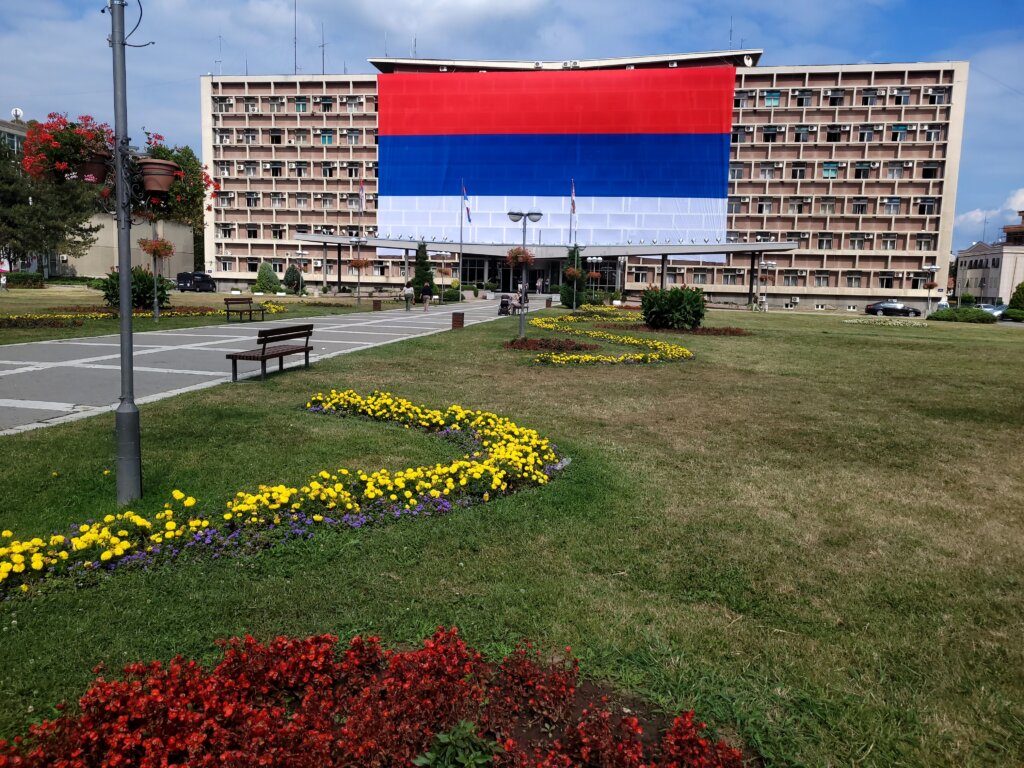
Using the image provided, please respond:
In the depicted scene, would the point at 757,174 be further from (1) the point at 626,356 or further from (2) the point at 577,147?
(1) the point at 626,356

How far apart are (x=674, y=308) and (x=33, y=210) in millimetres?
51323

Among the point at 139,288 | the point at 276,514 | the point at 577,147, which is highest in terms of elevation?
the point at 577,147

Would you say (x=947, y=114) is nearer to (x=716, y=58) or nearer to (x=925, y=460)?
(x=716, y=58)

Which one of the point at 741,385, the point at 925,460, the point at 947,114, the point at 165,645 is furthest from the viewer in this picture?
the point at 947,114

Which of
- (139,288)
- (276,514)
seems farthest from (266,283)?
(276,514)

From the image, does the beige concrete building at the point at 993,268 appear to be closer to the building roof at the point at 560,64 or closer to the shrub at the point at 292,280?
the building roof at the point at 560,64

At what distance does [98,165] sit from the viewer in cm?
562

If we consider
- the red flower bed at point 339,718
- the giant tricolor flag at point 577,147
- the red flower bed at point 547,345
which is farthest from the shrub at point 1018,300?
the red flower bed at point 339,718

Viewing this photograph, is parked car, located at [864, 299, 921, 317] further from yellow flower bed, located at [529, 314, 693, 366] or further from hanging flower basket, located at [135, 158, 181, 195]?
hanging flower basket, located at [135, 158, 181, 195]

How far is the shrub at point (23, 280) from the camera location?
173 feet

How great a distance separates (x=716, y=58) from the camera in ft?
241

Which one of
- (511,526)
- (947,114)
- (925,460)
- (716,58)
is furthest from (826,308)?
(511,526)

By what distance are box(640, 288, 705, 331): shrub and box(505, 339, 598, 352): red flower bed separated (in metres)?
8.15

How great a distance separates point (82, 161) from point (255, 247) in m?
79.1
